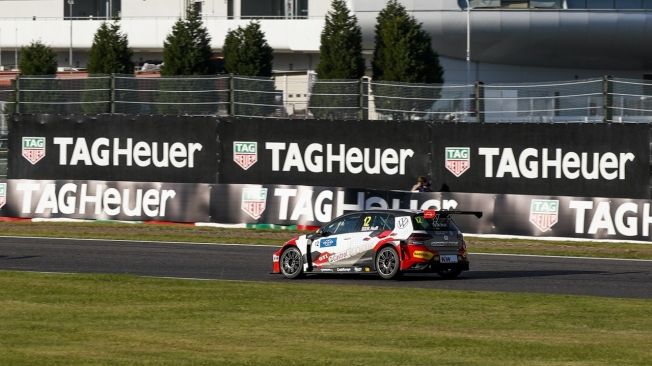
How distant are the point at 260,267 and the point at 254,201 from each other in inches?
405

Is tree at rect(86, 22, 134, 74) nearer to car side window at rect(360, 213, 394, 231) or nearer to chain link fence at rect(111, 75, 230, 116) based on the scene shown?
chain link fence at rect(111, 75, 230, 116)

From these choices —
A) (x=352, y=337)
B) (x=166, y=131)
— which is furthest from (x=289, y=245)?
(x=166, y=131)

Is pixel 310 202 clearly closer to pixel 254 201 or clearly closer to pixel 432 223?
pixel 254 201

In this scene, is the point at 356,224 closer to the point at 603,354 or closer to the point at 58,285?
the point at 58,285

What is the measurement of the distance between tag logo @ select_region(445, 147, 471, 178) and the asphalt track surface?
6351 mm

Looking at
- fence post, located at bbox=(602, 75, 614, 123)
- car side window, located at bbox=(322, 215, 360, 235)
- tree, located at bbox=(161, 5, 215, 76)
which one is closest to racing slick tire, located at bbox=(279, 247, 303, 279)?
car side window, located at bbox=(322, 215, 360, 235)

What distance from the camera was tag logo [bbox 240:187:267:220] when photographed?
36750mm

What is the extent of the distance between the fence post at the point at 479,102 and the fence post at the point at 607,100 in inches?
131

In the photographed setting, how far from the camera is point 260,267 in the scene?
26719mm

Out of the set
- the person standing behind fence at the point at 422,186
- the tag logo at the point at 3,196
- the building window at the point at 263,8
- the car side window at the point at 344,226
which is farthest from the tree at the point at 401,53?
the car side window at the point at 344,226

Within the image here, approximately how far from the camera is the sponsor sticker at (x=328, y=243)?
80.0ft

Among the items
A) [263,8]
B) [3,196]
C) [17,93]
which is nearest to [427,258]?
[3,196]

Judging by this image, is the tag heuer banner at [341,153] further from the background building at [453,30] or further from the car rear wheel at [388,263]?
the background building at [453,30]

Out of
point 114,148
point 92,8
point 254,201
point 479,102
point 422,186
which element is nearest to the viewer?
point 422,186
